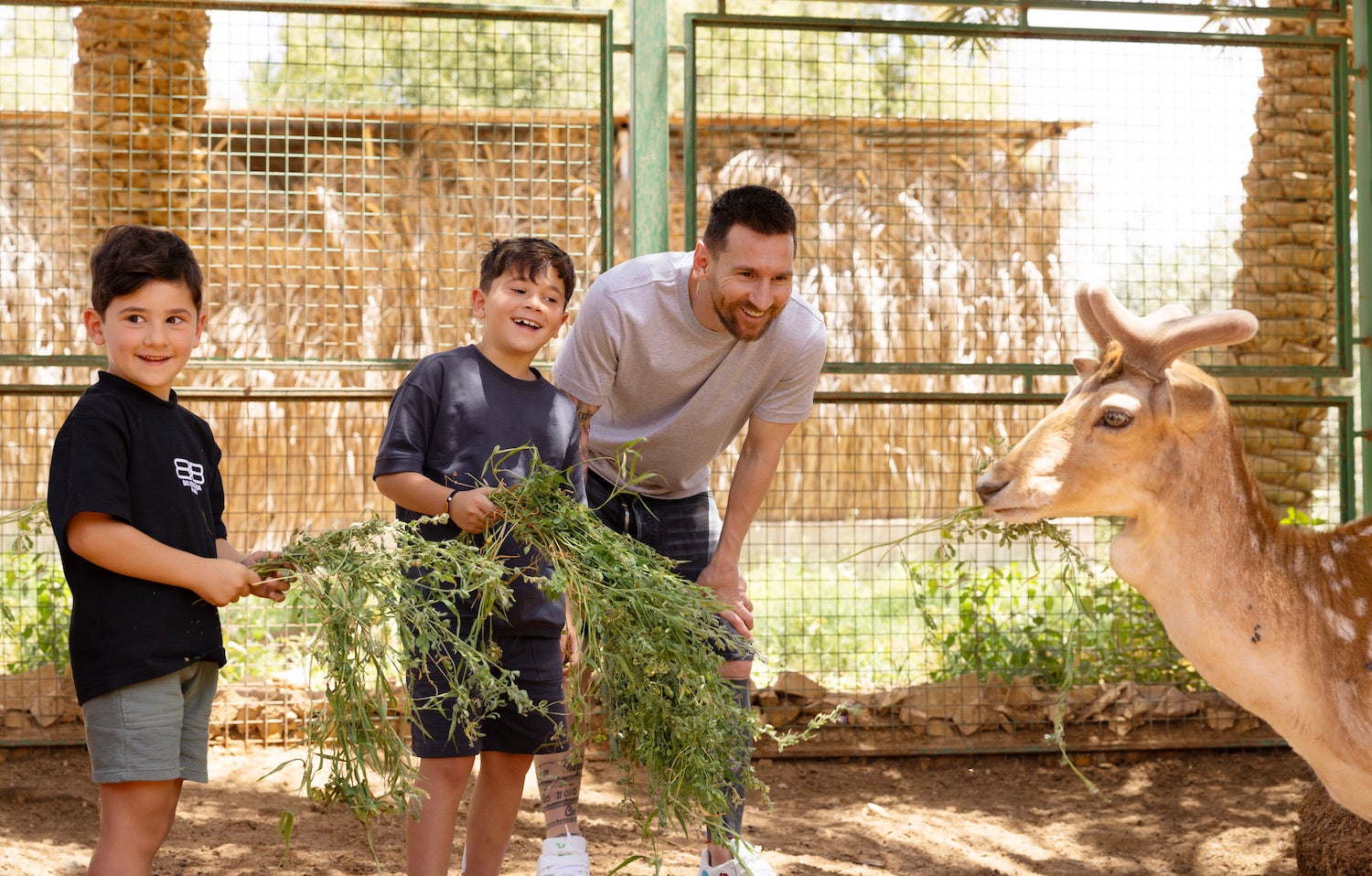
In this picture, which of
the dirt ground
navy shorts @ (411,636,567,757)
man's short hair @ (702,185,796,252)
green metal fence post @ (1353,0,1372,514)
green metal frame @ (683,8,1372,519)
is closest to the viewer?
navy shorts @ (411,636,567,757)

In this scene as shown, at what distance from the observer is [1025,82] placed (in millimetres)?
6383

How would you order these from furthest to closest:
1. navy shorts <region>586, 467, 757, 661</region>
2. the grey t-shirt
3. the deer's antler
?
navy shorts <region>586, 467, 757, 661</region>
the grey t-shirt
the deer's antler

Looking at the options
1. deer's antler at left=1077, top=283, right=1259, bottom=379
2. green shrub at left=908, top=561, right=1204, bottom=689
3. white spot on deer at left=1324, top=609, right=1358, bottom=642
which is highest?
deer's antler at left=1077, top=283, right=1259, bottom=379

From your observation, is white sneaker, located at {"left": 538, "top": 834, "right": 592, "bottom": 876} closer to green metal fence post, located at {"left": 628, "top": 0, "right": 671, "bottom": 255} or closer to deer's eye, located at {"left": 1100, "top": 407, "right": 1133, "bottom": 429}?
deer's eye, located at {"left": 1100, "top": 407, "right": 1133, "bottom": 429}

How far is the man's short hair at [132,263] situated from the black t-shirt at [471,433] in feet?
2.10

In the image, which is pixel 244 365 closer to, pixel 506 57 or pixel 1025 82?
pixel 1025 82

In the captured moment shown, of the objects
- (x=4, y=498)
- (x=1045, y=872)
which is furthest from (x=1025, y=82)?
(x=4, y=498)

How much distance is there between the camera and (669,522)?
4094 mm

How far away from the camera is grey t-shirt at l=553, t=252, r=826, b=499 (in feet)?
12.6

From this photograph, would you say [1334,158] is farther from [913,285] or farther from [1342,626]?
[1342,626]

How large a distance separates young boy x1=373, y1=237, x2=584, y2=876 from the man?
28 centimetres

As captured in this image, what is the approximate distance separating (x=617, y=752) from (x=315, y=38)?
35.2 feet

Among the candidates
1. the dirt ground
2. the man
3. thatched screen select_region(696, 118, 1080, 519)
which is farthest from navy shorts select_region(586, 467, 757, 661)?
thatched screen select_region(696, 118, 1080, 519)

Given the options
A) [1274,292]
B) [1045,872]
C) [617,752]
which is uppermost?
[1274,292]
